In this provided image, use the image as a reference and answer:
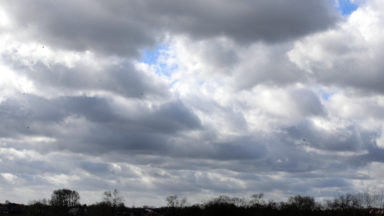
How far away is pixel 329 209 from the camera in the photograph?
18462 cm

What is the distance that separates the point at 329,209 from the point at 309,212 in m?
10.6

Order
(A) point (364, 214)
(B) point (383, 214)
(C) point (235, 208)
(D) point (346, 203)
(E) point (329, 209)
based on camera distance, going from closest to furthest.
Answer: (B) point (383, 214) → (A) point (364, 214) → (D) point (346, 203) → (E) point (329, 209) → (C) point (235, 208)

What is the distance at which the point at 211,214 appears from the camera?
194 metres

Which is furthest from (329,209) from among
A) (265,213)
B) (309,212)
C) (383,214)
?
(383,214)

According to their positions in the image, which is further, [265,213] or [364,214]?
[265,213]

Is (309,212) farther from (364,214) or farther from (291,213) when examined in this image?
(364,214)

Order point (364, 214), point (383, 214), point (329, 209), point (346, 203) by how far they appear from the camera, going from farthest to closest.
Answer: point (329, 209) → point (346, 203) → point (364, 214) → point (383, 214)

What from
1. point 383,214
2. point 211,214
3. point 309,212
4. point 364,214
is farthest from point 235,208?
point 383,214

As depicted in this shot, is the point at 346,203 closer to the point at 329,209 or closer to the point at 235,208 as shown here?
the point at 329,209

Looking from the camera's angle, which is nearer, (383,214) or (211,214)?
(383,214)

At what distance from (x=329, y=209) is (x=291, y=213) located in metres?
16.3

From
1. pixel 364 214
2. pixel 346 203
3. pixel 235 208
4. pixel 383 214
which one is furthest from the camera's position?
pixel 235 208

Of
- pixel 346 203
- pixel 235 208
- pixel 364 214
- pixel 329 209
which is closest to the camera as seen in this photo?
pixel 364 214

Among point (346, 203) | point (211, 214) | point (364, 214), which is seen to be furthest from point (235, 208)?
point (364, 214)
